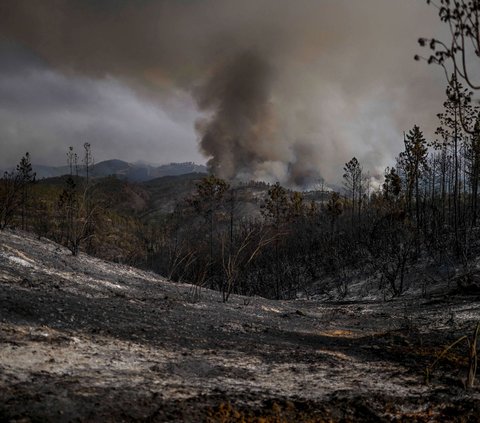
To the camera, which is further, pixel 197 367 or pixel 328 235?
pixel 328 235

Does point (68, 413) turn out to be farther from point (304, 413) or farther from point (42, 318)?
point (42, 318)

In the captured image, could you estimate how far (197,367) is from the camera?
4.95m

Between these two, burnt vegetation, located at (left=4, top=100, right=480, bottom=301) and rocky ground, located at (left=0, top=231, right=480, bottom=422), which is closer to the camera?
rocky ground, located at (left=0, top=231, right=480, bottom=422)

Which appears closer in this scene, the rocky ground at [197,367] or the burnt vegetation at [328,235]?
the rocky ground at [197,367]

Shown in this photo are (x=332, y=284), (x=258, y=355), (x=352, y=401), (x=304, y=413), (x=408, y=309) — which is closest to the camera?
(x=304, y=413)

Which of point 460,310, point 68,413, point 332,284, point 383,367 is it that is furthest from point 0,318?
point 332,284

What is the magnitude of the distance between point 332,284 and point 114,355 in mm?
30977

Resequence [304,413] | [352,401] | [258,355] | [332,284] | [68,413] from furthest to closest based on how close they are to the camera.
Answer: [332,284] < [258,355] < [352,401] < [304,413] < [68,413]

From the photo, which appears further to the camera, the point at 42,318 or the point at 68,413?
the point at 42,318

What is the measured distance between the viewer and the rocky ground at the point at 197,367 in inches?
137

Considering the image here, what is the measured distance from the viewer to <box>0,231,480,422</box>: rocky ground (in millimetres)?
3469

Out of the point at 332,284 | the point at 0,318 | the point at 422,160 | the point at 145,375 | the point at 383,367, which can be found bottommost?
the point at 332,284

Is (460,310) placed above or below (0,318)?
below

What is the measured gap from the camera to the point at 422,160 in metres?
38.8
